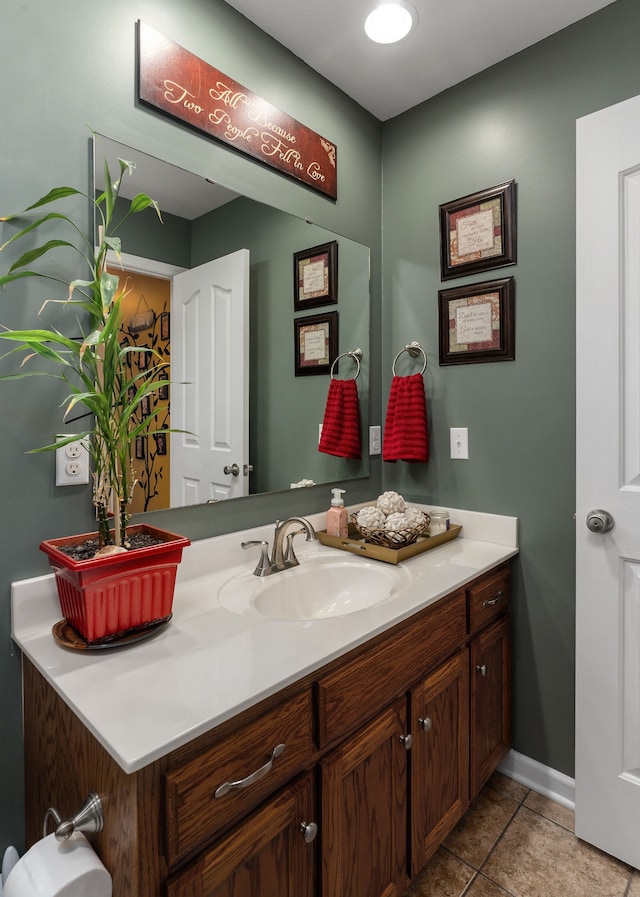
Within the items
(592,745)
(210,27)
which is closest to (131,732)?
(592,745)

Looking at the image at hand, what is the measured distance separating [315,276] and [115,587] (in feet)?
4.19

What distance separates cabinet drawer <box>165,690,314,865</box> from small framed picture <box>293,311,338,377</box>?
1.14m

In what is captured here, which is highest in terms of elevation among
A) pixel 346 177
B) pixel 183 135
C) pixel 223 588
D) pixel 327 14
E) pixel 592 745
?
pixel 327 14

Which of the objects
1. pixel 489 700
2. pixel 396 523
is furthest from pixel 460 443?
pixel 489 700

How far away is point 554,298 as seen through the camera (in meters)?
1.65

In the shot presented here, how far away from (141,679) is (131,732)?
0.51 ft

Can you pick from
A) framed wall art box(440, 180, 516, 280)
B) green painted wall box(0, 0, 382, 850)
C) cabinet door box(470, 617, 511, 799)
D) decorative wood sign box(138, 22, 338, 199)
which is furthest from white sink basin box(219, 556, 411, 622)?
decorative wood sign box(138, 22, 338, 199)

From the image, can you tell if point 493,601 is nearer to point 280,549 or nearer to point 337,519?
point 337,519

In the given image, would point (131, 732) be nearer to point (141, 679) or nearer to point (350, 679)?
point (141, 679)

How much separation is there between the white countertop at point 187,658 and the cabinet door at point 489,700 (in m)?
0.34

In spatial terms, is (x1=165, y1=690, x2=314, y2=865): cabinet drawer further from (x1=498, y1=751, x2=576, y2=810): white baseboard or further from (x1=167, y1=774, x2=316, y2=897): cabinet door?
(x1=498, y1=751, x2=576, y2=810): white baseboard

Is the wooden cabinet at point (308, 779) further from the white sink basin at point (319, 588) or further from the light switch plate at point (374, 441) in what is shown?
the light switch plate at point (374, 441)

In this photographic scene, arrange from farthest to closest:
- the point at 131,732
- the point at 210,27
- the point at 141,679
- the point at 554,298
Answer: the point at 554,298
the point at 210,27
the point at 141,679
the point at 131,732

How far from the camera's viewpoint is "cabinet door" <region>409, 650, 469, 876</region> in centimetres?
129
